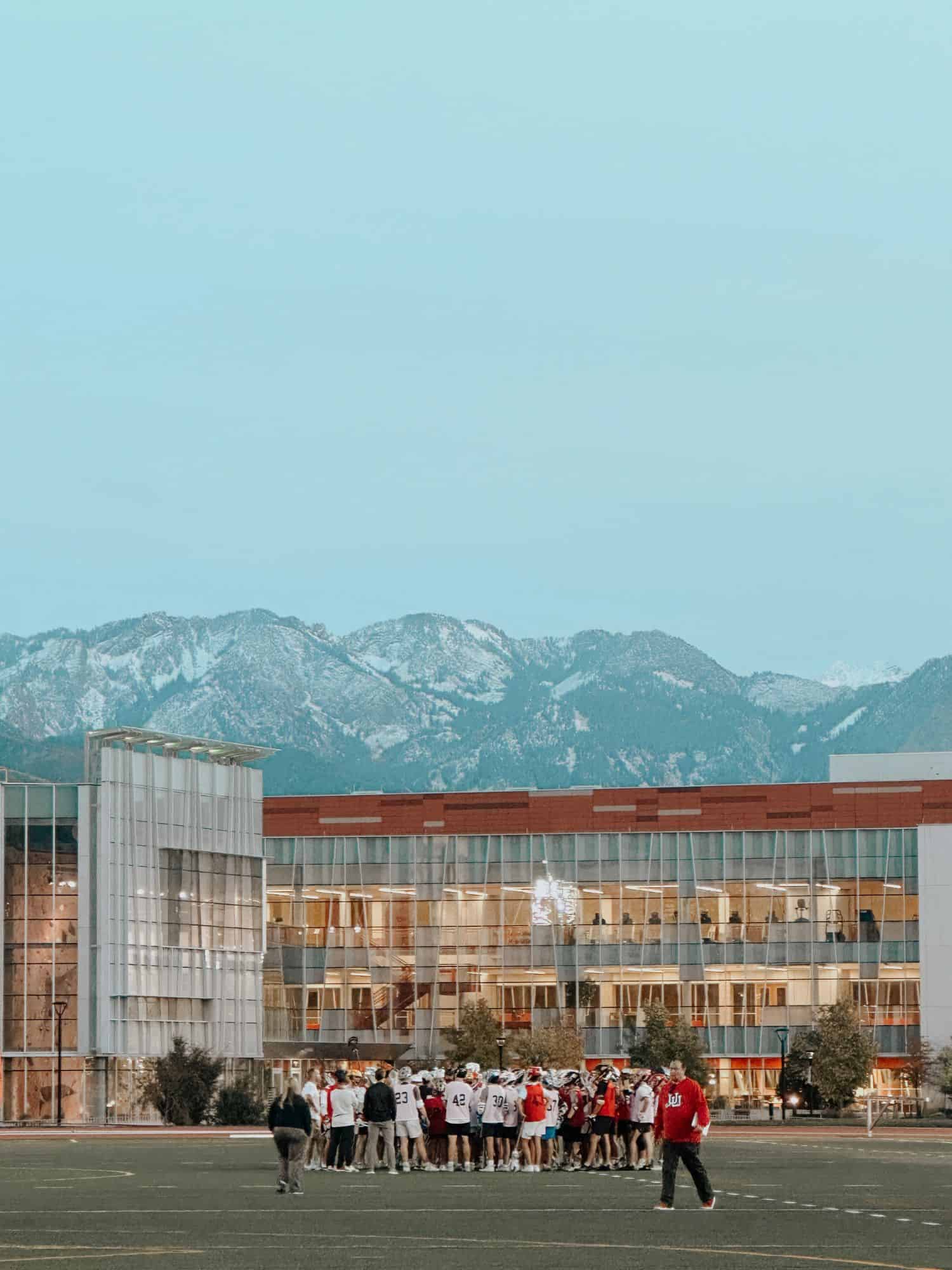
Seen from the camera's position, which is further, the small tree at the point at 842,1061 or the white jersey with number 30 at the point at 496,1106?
the small tree at the point at 842,1061

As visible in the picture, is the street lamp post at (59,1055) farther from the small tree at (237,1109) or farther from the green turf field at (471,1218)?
the green turf field at (471,1218)

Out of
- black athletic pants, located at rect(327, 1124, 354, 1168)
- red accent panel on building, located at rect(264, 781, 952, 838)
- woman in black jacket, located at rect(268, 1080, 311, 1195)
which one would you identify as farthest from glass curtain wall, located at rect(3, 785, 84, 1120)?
woman in black jacket, located at rect(268, 1080, 311, 1195)

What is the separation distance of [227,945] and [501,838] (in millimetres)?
28690

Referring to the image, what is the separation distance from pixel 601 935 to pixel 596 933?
31 cm

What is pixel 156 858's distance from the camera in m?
108

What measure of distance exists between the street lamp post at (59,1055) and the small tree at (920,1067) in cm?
4447

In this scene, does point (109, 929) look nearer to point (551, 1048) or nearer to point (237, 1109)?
point (237, 1109)

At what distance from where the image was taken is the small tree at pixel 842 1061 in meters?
113

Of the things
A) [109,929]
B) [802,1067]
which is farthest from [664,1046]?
[109,929]

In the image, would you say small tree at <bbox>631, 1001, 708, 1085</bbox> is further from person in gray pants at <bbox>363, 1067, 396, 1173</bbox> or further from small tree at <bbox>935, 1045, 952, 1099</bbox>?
person in gray pants at <bbox>363, 1067, 396, 1173</bbox>

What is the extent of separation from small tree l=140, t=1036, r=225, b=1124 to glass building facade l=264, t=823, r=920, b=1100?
34618 mm

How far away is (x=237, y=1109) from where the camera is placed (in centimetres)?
9456

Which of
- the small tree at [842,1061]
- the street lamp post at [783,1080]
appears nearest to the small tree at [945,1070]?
the small tree at [842,1061]

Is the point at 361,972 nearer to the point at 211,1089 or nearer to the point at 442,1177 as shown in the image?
the point at 211,1089
